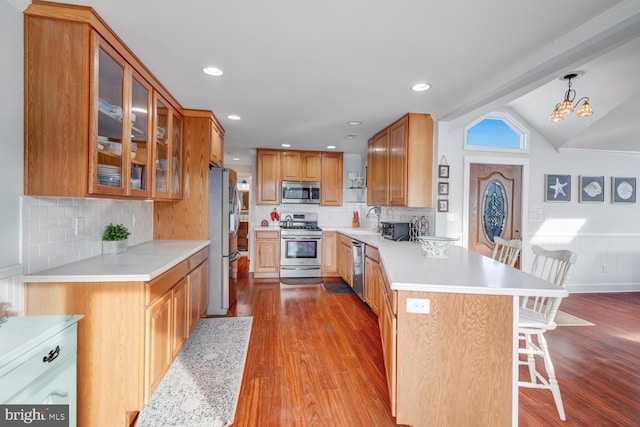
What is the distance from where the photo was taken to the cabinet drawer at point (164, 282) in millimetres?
1728

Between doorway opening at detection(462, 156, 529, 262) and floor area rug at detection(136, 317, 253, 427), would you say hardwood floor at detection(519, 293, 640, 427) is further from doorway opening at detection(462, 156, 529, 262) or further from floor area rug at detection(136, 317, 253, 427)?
floor area rug at detection(136, 317, 253, 427)

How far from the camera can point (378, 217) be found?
193 inches

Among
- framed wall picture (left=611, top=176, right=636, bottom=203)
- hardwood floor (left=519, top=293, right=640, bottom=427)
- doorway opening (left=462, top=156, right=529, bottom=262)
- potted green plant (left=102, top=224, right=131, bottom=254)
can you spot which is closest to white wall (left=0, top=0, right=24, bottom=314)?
potted green plant (left=102, top=224, right=131, bottom=254)

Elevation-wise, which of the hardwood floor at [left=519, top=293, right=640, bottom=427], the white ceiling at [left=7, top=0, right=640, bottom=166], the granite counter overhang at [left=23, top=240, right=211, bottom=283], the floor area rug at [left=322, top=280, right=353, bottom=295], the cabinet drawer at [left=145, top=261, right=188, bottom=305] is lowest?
the hardwood floor at [left=519, top=293, right=640, bottom=427]

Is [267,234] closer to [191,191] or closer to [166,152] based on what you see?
[191,191]

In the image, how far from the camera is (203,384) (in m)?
2.11

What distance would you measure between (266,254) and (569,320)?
13.8 ft

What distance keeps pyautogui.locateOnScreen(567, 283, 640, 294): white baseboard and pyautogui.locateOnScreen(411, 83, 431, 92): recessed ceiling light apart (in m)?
4.08

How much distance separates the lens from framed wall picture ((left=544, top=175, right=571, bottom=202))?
434cm

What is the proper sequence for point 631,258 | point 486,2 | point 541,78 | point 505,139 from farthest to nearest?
point 631,258
point 505,139
point 541,78
point 486,2

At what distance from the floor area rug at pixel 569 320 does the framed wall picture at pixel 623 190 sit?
2.36 m

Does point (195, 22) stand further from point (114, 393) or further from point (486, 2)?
point (114, 393)

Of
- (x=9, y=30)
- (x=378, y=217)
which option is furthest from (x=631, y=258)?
(x=9, y=30)

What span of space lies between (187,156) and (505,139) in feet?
13.8
